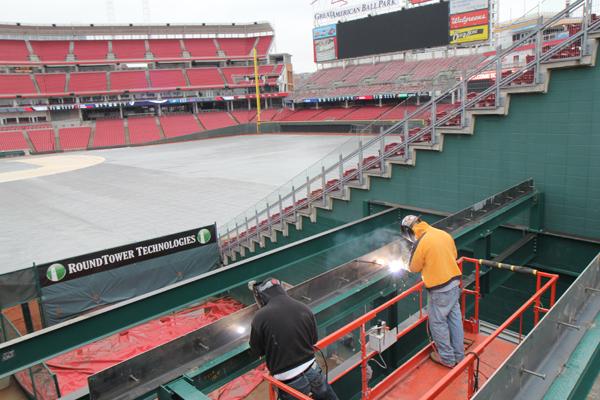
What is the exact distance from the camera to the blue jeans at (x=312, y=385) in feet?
10.6

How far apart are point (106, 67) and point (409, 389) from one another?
6192 cm

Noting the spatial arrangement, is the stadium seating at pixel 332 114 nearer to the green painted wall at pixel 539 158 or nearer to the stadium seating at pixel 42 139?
the stadium seating at pixel 42 139

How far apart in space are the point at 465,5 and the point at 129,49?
140 feet

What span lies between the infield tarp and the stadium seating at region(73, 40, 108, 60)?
2078 inches

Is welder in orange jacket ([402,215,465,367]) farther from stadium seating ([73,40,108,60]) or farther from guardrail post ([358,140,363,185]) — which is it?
stadium seating ([73,40,108,60])

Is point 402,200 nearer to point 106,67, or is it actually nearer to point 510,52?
point 510,52

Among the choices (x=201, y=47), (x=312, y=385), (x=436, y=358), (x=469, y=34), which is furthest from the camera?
(x=201, y=47)

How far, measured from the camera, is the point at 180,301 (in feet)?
19.2

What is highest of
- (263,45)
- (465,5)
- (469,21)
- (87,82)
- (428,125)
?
(263,45)

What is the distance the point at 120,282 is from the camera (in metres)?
10.9

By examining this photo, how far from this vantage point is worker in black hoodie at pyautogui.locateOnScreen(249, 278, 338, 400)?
3098mm

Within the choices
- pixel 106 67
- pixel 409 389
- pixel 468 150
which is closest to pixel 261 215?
pixel 468 150

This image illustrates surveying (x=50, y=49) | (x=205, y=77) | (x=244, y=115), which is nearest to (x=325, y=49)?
(x=244, y=115)

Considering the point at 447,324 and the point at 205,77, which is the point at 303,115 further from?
the point at 447,324
